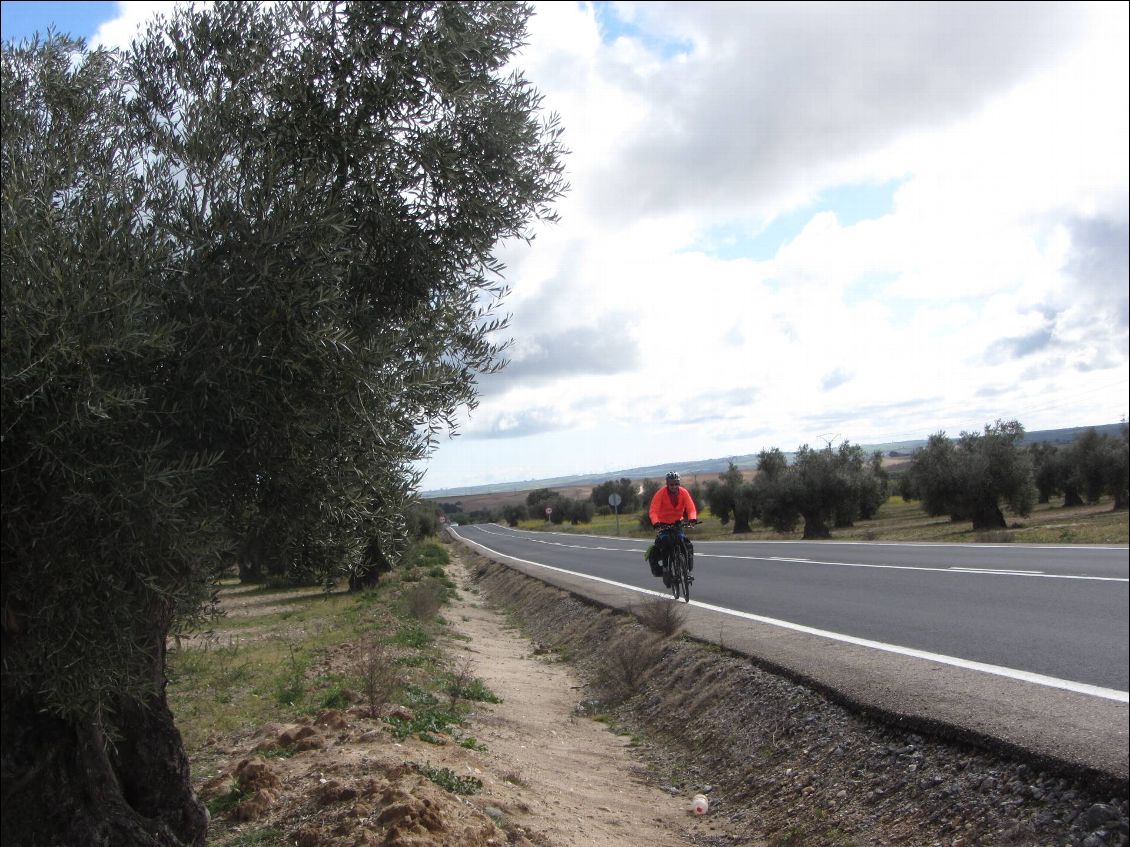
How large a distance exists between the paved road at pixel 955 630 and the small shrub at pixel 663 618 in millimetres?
264

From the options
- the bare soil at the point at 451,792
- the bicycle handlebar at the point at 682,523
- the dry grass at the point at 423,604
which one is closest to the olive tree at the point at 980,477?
the dry grass at the point at 423,604

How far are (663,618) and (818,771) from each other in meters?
5.49

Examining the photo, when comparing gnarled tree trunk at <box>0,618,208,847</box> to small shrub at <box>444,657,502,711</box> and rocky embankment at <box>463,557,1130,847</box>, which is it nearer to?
rocky embankment at <box>463,557,1130,847</box>

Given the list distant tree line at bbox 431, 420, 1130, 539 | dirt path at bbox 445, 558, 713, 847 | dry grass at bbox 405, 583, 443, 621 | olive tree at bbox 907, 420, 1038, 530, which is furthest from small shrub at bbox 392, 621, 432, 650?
olive tree at bbox 907, 420, 1038, 530

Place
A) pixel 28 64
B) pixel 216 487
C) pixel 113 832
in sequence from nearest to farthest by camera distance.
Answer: pixel 216 487 → pixel 113 832 → pixel 28 64

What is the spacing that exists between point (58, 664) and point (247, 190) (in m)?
2.06

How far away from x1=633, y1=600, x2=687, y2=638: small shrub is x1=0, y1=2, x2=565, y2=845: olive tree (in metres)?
6.68

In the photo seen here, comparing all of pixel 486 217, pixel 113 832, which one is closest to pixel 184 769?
pixel 113 832

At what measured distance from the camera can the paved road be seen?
20.5 feet

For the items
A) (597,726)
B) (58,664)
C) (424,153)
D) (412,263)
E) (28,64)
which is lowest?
(597,726)

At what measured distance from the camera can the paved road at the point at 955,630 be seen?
6.23 metres

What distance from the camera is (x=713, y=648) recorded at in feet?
33.7

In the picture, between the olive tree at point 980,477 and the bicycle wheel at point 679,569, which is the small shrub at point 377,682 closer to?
the bicycle wheel at point 679,569

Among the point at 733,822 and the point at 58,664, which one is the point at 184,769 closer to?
the point at 58,664
